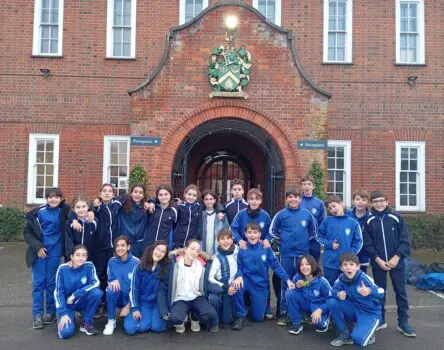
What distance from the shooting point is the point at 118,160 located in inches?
544

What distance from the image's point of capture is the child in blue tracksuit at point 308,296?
5.71m

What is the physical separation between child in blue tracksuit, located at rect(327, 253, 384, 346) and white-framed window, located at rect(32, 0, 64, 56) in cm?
1188

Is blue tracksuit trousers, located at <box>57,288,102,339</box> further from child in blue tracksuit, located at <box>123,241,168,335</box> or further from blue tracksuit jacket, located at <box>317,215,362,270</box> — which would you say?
blue tracksuit jacket, located at <box>317,215,362,270</box>

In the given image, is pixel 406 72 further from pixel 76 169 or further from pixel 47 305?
pixel 47 305

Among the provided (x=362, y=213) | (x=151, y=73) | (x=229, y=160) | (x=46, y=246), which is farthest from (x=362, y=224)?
(x=229, y=160)

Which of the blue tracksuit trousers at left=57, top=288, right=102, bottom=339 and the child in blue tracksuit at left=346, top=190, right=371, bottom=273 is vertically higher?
the child in blue tracksuit at left=346, top=190, right=371, bottom=273

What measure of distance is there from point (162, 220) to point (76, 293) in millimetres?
1561

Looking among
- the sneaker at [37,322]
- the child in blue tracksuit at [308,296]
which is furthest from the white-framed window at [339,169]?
the sneaker at [37,322]

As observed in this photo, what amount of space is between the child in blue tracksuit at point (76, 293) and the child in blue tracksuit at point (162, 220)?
1.04 meters

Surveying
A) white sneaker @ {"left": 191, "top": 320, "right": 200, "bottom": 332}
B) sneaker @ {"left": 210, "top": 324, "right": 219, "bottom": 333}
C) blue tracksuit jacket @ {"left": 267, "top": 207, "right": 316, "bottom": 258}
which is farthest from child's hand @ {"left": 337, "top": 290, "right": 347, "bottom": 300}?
white sneaker @ {"left": 191, "top": 320, "right": 200, "bottom": 332}

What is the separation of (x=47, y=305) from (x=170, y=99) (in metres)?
6.47

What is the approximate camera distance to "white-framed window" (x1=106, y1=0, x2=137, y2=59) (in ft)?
46.1

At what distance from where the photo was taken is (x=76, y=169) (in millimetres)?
13664

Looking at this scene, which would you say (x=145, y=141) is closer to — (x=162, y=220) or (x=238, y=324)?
(x=162, y=220)
